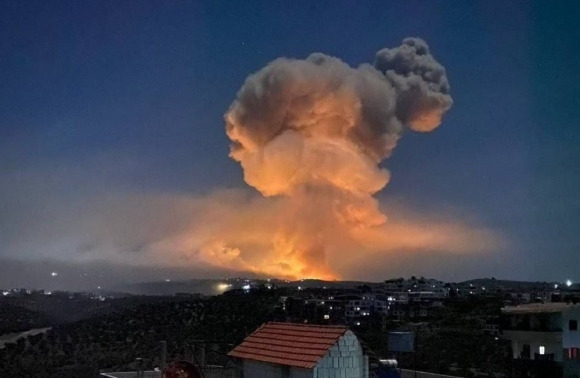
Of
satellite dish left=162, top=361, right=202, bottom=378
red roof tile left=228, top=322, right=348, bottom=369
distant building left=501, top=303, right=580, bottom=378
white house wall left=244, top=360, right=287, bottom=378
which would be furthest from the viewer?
distant building left=501, top=303, right=580, bottom=378

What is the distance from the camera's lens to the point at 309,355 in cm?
1739

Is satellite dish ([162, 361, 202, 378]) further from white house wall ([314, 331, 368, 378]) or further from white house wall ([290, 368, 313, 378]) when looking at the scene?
white house wall ([314, 331, 368, 378])

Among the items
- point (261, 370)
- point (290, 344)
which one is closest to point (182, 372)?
point (261, 370)

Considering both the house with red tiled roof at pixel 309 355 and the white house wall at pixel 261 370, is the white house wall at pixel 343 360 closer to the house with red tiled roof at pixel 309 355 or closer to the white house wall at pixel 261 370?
the house with red tiled roof at pixel 309 355

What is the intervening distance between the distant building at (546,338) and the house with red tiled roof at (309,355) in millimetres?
14109

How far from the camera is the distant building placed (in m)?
29.5

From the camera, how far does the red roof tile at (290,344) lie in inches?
684

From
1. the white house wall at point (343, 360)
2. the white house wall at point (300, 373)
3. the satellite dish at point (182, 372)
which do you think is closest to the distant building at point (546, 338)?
the white house wall at point (343, 360)

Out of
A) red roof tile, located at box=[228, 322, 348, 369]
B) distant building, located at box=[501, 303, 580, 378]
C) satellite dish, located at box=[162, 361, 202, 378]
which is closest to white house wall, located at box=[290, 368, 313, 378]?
red roof tile, located at box=[228, 322, 348, 369]

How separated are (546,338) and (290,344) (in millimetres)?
16255

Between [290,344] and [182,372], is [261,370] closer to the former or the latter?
[290,344]

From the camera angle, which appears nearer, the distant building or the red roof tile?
the red roof tile

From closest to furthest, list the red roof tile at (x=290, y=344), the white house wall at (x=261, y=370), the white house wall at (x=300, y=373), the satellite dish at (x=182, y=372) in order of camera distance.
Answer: the white house wall at (x=300, y=373)
the red roof tile at (x=290, y=344)
the satellite dish at (x=182, y=372)
the white house wall at (x=261, y=370)

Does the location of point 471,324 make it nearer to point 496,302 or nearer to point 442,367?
point 496,302
